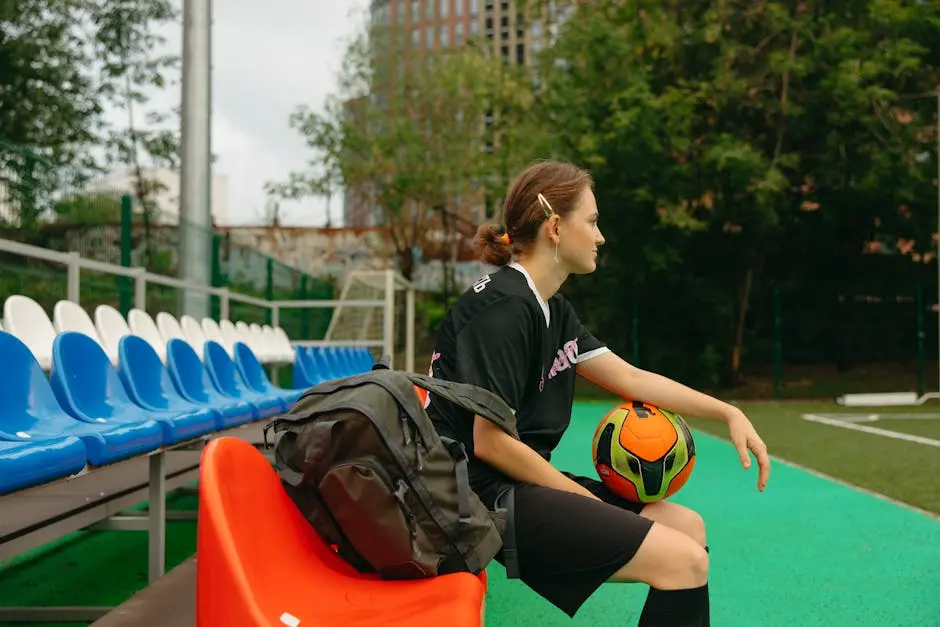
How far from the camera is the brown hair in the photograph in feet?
7.23

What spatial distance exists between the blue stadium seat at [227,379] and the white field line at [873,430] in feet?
20.9

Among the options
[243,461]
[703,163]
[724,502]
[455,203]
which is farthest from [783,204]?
[243,461]

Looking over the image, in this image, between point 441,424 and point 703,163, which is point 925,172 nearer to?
point 703,163

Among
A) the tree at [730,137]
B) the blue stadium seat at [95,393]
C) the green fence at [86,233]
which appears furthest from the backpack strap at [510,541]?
the tree at [730,137]

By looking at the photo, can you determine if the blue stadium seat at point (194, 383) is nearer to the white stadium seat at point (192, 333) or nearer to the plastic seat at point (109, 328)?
the plastic seat at point (109, 328)

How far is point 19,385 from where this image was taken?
10.3 ft

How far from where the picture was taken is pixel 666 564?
1850 millimetres

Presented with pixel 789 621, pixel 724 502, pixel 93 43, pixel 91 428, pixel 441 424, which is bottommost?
pixel 724 502

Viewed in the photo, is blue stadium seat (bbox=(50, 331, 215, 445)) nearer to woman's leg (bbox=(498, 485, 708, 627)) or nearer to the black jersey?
the black jersey

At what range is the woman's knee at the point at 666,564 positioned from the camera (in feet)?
6.06

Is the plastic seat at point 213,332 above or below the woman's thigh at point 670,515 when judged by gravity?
below

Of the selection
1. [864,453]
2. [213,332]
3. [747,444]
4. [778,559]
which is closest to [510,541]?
[747,444]

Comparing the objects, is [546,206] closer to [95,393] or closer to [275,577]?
[275,577]

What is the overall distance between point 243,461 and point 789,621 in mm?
2518
